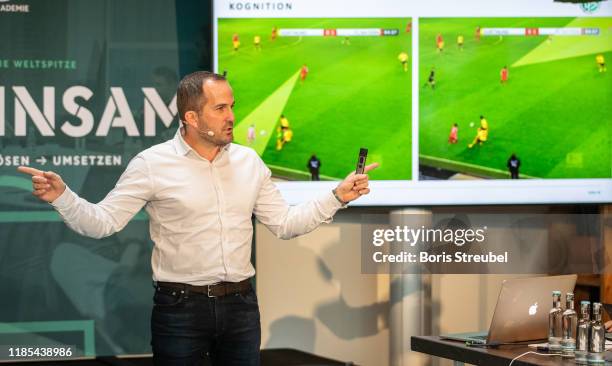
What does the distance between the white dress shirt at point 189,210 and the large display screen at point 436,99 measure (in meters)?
1.59

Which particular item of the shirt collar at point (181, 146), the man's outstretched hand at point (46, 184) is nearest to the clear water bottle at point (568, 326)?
the shirt collar at point (181, 146)

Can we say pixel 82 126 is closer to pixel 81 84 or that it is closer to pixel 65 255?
pixel 81 84

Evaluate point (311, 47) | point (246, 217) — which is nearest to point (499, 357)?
point (246, 217)

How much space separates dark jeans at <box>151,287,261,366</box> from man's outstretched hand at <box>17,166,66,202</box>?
49cm

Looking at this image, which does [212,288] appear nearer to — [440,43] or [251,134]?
[251,134]

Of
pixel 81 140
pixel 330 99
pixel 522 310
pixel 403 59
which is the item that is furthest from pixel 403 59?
pixel 522 310

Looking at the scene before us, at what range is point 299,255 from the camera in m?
5.32

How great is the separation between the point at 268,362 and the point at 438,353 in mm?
1949

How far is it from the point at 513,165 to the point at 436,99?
1.79 ft

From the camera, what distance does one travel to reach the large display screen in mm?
4891

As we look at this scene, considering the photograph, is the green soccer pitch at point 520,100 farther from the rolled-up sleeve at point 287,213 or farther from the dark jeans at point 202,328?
the dark jeans at point 202,328

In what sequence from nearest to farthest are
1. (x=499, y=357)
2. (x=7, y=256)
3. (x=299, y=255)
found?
(x=499, y=357), (x=7, y=256), (x=299, y=255)

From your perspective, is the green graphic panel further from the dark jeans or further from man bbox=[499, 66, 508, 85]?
the dark jeans

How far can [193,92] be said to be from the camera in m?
3.26
